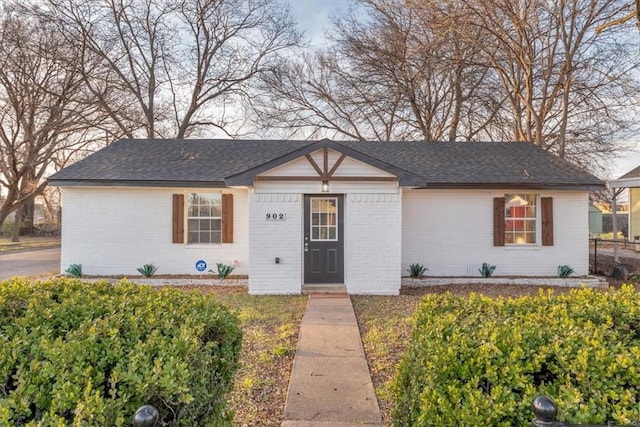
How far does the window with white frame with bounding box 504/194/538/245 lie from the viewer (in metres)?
10.9

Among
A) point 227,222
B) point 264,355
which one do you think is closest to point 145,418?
point 264,355

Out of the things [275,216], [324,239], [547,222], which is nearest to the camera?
[275,216]

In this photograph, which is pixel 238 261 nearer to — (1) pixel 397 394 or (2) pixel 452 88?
(1) pixel 397 394

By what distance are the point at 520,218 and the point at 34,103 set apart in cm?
2461

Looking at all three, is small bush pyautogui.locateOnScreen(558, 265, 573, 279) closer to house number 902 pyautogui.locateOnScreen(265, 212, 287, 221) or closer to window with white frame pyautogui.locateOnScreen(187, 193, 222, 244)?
house number 902 pyautogui.locateOnScreen(265, 212, 287, 221)

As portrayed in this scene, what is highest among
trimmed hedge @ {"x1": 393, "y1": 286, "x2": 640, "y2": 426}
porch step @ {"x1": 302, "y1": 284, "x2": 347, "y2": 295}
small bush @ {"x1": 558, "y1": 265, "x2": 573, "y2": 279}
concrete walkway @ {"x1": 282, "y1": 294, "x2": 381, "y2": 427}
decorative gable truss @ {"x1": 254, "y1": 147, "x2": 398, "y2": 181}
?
decorative gable truss @ {"x1": 254, "y1": 147, "x2": 398, "y2": 181}

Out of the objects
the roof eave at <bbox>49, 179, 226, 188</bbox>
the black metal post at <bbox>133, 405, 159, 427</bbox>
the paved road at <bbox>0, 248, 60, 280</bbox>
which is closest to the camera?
the black metal post at <bbox>133, 405, 159, 427</bbox>

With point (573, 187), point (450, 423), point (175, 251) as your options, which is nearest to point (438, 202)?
point (573, 187)

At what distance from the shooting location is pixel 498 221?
1067cm

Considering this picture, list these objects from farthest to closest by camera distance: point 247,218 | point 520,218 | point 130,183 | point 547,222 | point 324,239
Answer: point 520,218 → point 247,218 → point 547,222 → point 130,183 → point 324,239

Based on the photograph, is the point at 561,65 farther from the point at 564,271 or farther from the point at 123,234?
the point at 123,234

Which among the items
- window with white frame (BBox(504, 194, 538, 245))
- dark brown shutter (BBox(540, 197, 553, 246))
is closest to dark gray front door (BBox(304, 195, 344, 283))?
window with white frame (BBox(504, 194, 538, 245))

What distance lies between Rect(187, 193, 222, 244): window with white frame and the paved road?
4680mm

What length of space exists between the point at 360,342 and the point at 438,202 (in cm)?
634
